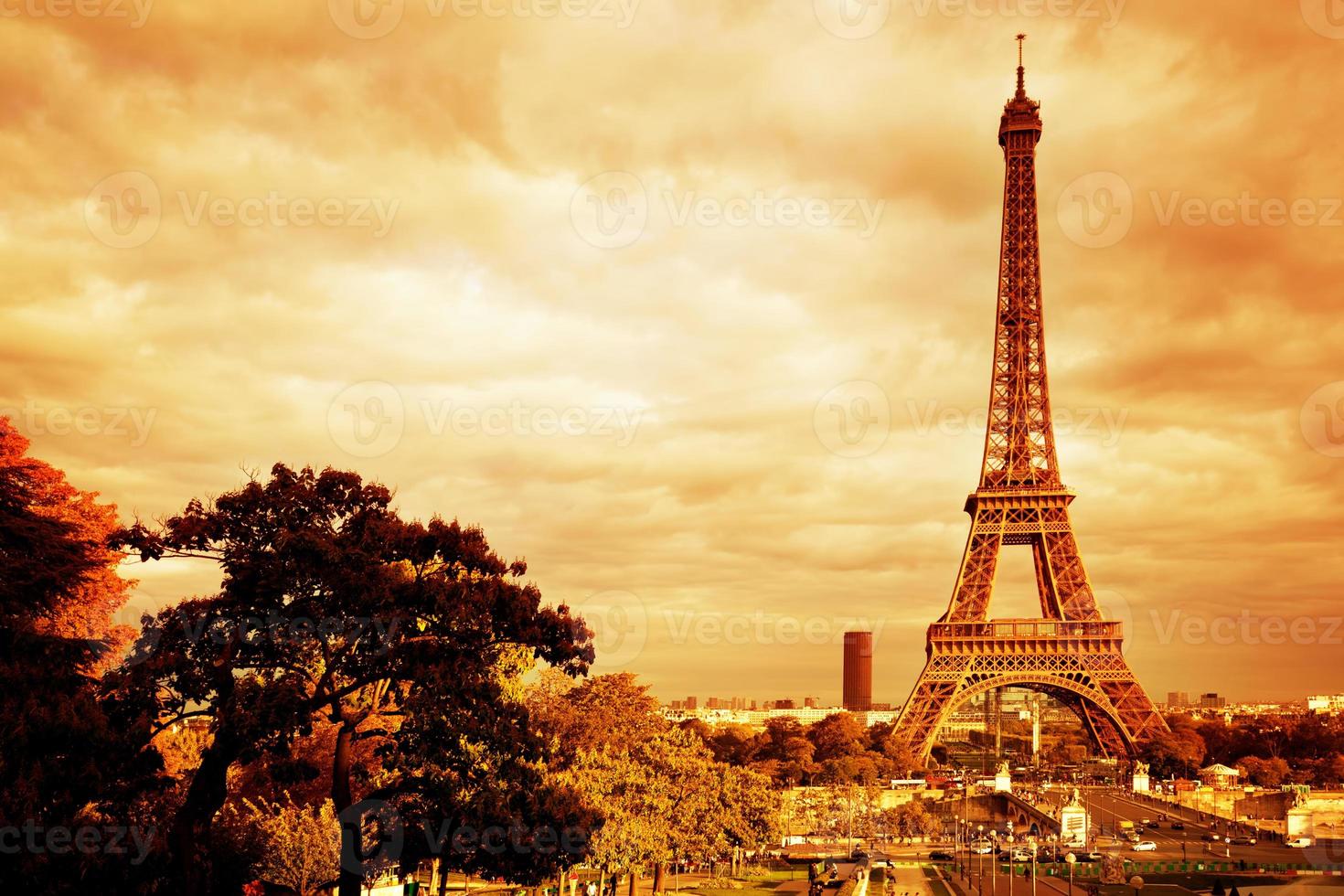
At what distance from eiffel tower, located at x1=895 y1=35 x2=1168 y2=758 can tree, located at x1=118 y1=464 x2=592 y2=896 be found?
8455 cm

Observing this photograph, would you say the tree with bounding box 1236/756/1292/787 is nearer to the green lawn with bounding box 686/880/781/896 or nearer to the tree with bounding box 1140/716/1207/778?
the tree with bounding box 1140/716/1207/778

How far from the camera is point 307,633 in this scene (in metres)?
28.0

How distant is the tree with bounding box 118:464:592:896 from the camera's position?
26.6 metres

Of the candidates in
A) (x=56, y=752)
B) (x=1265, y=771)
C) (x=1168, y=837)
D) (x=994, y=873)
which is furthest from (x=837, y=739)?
(x=56, y=752)

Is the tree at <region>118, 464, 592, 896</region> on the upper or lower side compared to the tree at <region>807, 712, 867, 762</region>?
upper

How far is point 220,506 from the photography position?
27469 millimetres

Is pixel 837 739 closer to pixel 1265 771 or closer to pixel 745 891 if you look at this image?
pixel 1265 771

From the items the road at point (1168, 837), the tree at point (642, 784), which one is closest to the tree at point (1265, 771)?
the road at point (1168, 837)

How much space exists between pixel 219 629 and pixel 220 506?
3.12 meters

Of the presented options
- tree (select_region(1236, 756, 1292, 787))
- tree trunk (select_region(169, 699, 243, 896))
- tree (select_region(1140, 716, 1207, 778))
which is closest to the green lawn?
tree trunk (select_region(169, 699, 243, 896))

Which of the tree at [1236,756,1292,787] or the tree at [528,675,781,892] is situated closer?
the tree at [528,675,781,892]

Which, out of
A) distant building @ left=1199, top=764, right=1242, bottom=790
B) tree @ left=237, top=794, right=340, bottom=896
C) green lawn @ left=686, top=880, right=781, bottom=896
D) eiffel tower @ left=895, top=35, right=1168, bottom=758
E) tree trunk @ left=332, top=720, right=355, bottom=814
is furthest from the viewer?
distant building @ left=1199, top=764, right=1242, bottom=790

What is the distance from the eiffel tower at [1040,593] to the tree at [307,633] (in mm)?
84548

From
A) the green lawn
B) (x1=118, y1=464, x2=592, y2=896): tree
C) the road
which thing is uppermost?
(x1=118, y1=464, x2=592, y2=896): tree
